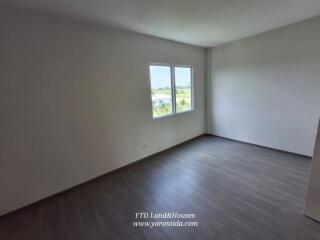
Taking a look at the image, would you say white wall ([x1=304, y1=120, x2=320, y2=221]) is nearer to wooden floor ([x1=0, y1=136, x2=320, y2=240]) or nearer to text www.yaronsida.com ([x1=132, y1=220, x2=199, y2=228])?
wooden floor ([x1=0, y1=136, x2=320, y2=240])

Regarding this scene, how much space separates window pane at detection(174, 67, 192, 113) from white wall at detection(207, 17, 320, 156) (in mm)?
754

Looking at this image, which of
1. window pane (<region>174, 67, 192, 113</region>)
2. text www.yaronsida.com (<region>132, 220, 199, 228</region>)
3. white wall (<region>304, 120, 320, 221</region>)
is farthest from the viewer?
window pane (<region>174, 67, 192, 113</region>)

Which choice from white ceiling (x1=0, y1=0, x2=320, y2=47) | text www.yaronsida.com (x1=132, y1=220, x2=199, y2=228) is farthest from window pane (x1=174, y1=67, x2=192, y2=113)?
text www.yaronsida.com (x1=132, y1=220, x2=199, y2=228)

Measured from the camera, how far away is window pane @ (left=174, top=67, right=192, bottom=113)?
13.9 ft

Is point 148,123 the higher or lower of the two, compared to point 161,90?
lower

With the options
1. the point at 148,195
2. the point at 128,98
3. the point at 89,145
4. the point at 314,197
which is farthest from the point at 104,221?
the point at 314,197

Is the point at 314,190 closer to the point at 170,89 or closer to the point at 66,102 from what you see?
the point at 170,89

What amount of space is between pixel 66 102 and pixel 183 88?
2822 mm

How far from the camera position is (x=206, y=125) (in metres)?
5.23

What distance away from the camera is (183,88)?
14.5 feet

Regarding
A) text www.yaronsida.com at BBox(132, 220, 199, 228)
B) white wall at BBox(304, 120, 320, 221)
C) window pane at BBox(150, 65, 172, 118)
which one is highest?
window pane at BBox(150, 65, 172, 118)

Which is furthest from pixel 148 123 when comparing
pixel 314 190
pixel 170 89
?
pixel 314 190

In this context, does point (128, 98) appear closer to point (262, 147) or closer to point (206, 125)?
point (206, 125)

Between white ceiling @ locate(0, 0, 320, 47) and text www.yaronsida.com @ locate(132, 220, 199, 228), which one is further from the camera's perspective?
white ceiling @ locate(0, 0, 320, 47)
